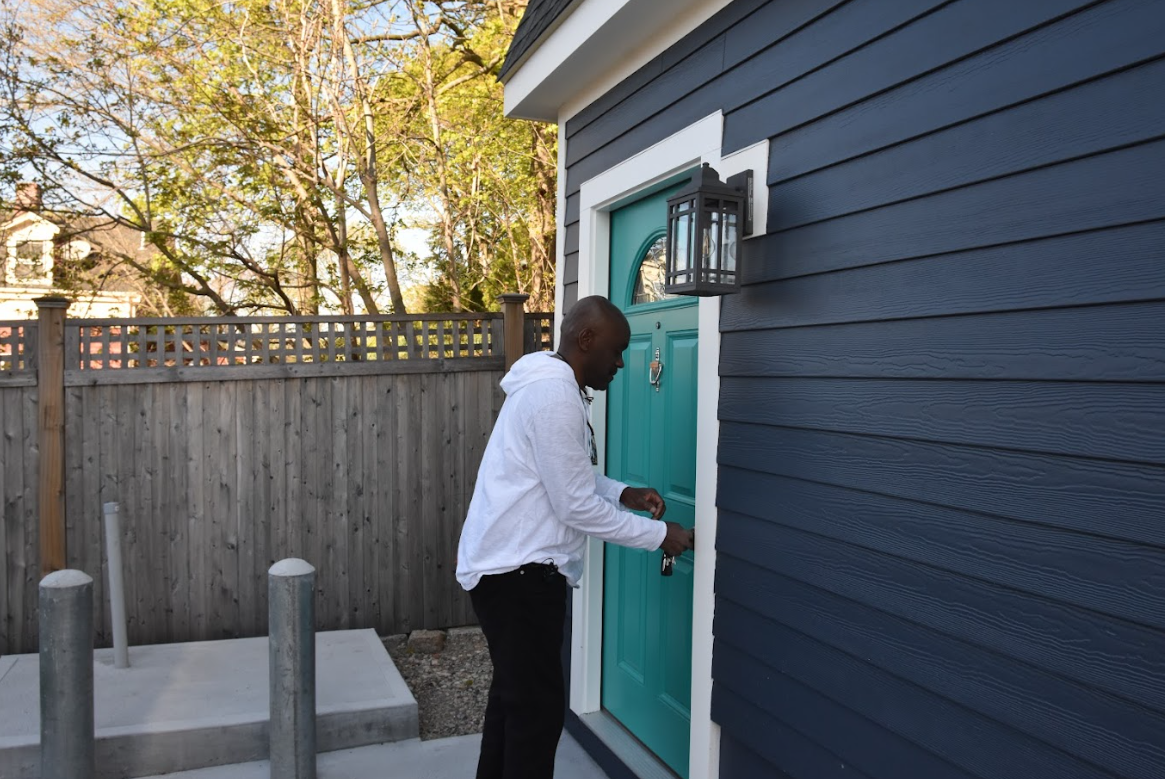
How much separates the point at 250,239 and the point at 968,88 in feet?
30.5

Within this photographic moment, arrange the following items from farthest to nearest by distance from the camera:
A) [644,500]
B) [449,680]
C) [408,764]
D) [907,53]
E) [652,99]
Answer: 1. [449,680]
2. [408,764]
3. [652,99]
4. [644,500]
5. [907,53]

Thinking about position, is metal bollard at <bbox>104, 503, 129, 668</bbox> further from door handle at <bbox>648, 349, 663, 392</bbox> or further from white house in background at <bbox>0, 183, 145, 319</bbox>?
white house in background at <bbox>0, 183, 145, 319</bbox>

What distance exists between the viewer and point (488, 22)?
960 cm

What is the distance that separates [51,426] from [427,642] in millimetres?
2523

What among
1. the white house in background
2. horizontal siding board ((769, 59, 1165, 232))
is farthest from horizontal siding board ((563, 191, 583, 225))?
the white house in background

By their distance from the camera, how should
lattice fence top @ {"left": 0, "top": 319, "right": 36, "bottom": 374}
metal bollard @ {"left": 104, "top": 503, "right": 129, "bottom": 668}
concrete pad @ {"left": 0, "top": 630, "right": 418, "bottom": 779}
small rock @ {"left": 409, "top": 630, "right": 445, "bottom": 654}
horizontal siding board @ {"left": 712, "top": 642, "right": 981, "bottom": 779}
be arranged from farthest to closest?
1. small rock @ {"left": 409, "top": 630, "right": 445, "bottom": 654}
2. lattice fence top @ {"left": 0, "top": 319, "right": 36, "bottom": 374}
3. metal bollard @ {"left": 104, "top": 503, "right": 129, "bottom": 668}
4. concrete pad @ {"left": 0, "top": 630, "right": 418, "bottom": 779}
5. horizontal siding board @ {"left": 712, "top": 642, "right": 981, "bottom": 779}

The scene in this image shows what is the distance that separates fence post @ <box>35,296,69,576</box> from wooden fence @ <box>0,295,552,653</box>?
1cm

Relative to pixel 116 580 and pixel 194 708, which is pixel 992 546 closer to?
pixel 194 708

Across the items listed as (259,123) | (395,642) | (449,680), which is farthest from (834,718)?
(259,123)

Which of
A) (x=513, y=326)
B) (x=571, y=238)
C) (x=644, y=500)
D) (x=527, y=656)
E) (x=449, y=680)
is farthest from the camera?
(x=513, y=326)

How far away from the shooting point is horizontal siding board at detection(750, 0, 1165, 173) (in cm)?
154

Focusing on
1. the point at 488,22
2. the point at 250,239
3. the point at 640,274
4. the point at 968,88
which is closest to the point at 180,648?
the point at 640,274

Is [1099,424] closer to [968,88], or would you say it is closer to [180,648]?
[968,88]

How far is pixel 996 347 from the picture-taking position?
1.79 metres
